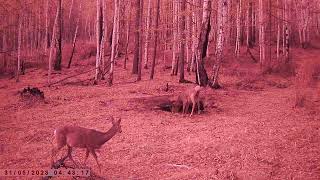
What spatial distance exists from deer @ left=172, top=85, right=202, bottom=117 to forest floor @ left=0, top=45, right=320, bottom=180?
349mm

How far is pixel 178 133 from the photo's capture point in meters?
10.6

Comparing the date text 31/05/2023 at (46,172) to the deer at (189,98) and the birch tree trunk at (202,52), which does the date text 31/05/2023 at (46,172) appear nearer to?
the deer at (189,98)

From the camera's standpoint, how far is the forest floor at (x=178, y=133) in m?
8.20

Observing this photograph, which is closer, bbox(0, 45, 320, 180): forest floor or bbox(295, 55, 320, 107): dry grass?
bbox(0, 45, 320, 180): forest floor

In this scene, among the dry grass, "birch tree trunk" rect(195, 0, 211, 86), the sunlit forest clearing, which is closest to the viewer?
the sunlit forest clearing

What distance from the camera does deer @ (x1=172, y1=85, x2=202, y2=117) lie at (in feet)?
41.2

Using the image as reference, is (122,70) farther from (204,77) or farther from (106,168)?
(106,168)

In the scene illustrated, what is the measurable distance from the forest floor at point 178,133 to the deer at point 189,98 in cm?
35

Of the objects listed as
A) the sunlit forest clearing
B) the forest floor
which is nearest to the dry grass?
the sunlit forest clearing

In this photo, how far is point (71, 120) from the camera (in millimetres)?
12133

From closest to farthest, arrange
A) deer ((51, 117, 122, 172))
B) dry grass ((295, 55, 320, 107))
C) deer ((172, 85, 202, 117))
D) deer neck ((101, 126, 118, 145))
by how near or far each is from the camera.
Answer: deer ((51, 117, 122, 172))
deer neck ((101, 126, 118, 145))
deer ((172, 85, 202, 117))
dry grass ((295, 55, 320, 107))

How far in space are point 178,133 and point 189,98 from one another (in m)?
2.29

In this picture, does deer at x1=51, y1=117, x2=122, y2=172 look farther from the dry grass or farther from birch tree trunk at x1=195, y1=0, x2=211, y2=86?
birch tree trunk at x1=195, y1=0, x2=211, y2=86

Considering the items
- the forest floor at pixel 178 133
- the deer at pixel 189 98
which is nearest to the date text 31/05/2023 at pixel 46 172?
the forest floor at pixel 178 133
